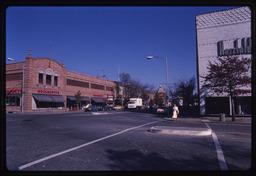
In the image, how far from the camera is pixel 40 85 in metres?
37.7

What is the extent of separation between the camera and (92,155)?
242 inches

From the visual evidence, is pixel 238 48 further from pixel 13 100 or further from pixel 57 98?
pixel 13 100

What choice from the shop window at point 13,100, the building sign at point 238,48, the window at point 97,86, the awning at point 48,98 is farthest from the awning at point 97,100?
the building sign at point 238,48

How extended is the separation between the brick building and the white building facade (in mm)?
30750

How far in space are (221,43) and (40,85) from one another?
112 feet

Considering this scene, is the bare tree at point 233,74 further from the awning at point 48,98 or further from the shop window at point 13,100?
the shop window at point 13,100

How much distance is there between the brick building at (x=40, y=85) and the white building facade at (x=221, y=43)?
3075 cm

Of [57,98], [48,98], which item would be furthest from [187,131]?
[57,98]

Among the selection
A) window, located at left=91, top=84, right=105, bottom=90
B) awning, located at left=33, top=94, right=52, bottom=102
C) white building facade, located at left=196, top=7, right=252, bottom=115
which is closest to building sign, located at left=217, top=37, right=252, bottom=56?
white building facade, located at left=196, top=7, right=252, bottom=115

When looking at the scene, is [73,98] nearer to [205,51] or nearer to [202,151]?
[205,51]

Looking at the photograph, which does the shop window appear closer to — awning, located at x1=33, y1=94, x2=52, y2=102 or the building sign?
awning, located at x1=33, y1=94, x2=52, y2=102

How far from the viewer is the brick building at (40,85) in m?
35.4

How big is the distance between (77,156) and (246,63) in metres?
19.1

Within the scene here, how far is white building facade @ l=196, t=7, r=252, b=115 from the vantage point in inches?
843
